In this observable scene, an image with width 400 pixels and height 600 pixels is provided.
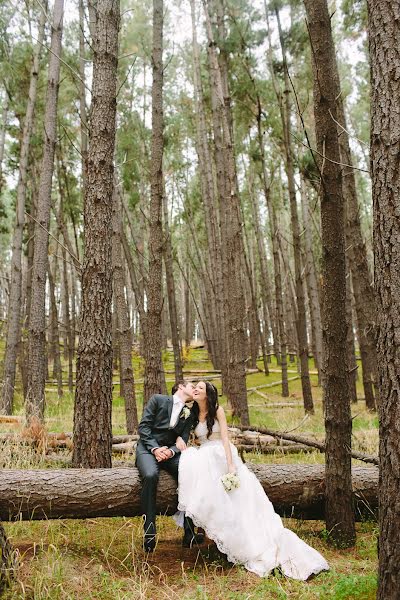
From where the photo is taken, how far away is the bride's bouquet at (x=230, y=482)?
4.24 metres

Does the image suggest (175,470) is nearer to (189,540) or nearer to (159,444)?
(159,444)

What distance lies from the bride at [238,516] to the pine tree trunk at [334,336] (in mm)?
568

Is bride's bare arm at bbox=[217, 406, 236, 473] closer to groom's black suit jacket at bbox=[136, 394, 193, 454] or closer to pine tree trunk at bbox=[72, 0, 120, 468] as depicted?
groom's black suit jacket at bbox=[136, 394, 193, 454]

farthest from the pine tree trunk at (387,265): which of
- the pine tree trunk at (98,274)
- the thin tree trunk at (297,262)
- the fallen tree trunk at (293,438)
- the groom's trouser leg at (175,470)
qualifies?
the thin tree trunk at (297,262)

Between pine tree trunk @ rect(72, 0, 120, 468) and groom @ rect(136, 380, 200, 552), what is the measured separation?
42 centimetres

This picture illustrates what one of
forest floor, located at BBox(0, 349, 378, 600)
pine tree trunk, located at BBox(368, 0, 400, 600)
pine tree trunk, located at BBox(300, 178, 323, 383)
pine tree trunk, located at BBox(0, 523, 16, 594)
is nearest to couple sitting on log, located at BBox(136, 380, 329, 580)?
forest floor, located at BBox(0, 349, 378, 600)

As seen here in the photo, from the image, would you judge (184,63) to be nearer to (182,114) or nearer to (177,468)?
(182,114)

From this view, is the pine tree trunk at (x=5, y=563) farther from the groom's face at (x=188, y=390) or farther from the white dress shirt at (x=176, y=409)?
the groom's face at (x=188, y=390)

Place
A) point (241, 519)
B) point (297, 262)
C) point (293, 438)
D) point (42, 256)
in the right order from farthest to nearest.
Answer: point (297, 262)
point (42, 256)
point (293, 438)
point (241, 519)

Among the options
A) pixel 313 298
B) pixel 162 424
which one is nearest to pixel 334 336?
pixel 162 424

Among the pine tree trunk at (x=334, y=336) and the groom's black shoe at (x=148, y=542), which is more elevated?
the pine tree trunk at (x=334, y=336)

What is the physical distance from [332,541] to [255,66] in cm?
1178

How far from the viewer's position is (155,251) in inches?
286

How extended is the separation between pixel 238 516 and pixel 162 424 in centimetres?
127
